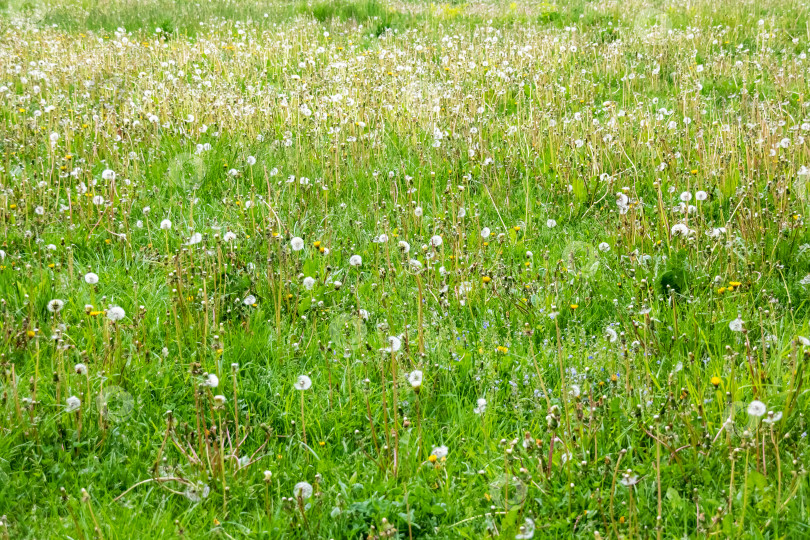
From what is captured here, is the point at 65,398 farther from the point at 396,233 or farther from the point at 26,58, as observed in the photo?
the point at 26,58

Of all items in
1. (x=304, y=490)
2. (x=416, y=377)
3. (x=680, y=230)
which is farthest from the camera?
(x=680, y=230)

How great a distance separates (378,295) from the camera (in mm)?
3387

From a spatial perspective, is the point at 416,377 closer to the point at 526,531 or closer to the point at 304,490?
the point at 304,490

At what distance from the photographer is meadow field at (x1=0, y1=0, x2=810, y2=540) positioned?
219 cm

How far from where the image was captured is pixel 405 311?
3.25m

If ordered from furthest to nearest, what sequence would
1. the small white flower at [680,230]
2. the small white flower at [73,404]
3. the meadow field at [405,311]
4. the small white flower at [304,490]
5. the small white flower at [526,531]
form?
the small white flower at [680,230]
the small white flower at [73,404]
the meadow field at [405,311]
the small white flower at [304,490]
the small white flower at [526,531]

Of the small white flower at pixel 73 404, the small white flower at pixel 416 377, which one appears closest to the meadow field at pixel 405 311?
the small white flower at pixel 73 404

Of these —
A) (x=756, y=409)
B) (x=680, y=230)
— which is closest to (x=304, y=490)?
(x=756, y=409)

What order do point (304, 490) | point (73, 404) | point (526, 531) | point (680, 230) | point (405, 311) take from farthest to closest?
point (680, 230) < point (405, 311) < point (73, 404) < point (304, 490) < point (526, 531)

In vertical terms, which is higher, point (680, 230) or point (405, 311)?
point (680, 230)

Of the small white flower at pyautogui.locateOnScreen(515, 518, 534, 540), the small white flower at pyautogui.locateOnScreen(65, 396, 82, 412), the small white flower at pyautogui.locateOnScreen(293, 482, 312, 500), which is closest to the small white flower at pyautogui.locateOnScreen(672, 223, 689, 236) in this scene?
the small white flower at pyautogui.locateOnScreen(515, 518, 534, 540)

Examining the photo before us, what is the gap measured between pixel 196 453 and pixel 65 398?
606 millimetres

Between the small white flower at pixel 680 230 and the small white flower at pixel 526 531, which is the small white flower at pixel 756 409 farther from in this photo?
the small white flower at pixel 680 230

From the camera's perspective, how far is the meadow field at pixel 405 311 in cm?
219
